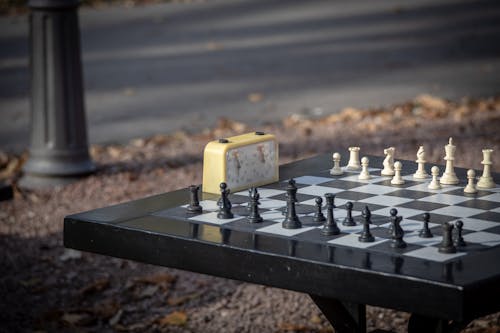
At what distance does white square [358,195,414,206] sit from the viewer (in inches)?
138

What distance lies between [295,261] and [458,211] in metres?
0.72

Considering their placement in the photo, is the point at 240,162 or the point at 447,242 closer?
the point at 447,242

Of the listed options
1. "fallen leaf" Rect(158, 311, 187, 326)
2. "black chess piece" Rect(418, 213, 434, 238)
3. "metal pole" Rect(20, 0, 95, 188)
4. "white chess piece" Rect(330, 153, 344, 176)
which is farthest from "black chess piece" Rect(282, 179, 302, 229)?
"metal pole" Rect(20, 0, 95, 188)

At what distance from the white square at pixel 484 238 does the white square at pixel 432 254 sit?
0.13 m

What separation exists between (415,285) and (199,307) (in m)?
2.54

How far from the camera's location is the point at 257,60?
38.5 ft

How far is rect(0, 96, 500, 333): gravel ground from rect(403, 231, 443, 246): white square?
179 cm

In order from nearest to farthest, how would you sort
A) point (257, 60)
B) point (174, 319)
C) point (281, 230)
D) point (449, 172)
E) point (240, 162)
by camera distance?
1. point (281, 230)
2. point (240, 162)
3. point (449, 172)
4. point (174, 319)
5. point (257, 60)

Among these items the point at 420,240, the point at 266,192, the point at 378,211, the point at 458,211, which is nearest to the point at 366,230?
the point at 420,240

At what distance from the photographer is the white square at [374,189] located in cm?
368

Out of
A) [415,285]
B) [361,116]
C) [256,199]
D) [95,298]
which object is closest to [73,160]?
[95,298]

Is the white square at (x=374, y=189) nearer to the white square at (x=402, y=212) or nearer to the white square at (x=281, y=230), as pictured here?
the white square at (x=402, y=212)

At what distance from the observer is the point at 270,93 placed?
991 cm

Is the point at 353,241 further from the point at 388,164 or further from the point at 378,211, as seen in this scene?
the point at 388,164
